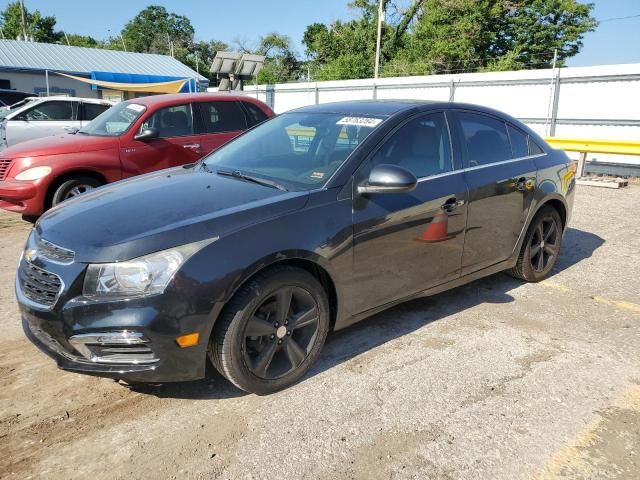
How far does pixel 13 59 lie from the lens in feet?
110

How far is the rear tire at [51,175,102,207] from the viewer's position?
22.3ft

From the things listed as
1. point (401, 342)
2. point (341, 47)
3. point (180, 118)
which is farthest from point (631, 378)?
point (341, 47)

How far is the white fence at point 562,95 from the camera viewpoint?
1276cm

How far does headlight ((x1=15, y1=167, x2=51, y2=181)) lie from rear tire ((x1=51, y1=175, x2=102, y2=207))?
244 mm

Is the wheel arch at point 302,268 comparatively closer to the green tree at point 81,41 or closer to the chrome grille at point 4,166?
the chrome grille at point 4,166

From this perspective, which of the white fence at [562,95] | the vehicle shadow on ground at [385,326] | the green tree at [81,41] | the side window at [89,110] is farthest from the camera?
the green tree at [81,41]

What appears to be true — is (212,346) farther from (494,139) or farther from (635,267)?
(635,267)

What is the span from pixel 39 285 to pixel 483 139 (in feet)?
11.1

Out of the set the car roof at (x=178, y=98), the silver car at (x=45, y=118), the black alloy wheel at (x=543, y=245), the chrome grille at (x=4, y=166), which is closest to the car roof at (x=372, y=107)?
the black alloy wheel at (x=543, y=245)

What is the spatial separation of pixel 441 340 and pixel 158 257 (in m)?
2.16

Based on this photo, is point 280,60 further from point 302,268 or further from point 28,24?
point 302,268

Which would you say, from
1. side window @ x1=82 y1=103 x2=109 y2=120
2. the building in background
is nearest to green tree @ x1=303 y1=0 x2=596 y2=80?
the building in background

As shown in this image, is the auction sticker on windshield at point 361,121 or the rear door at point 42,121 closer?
the auction sticker on windshield at point 361,121

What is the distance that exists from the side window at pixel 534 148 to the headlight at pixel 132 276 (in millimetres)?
3461
